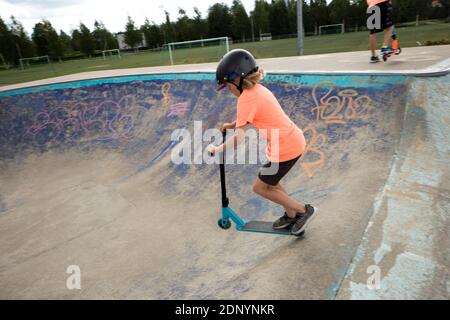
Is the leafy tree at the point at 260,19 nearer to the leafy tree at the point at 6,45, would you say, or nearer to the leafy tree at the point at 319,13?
the leafy tree at the point at 319,13

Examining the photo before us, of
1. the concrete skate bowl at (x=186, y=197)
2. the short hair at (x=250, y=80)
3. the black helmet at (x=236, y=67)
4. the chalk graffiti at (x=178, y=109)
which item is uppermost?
the black helmet at (x=236, y=67)

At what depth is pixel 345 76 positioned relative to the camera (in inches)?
202

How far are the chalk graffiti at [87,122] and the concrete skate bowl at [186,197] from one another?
0.18 feet

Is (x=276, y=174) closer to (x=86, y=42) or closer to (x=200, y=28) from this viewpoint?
(x=86, y=42)

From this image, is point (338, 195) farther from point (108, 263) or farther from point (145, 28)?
point (145, 28)

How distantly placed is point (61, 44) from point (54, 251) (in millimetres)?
59883

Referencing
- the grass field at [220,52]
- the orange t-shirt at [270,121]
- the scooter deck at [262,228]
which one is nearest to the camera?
the orange t-shirt at [270,121]

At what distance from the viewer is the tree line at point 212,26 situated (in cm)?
4709

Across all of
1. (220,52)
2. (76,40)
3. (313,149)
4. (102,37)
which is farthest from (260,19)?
(313,149)

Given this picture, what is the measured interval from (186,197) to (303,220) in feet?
9.44

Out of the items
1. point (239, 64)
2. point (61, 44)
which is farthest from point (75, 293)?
point (61, 44)

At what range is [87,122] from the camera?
863 cm

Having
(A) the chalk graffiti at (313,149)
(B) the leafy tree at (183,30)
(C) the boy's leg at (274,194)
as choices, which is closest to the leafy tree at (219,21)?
(B) the leafy tree at (183,30)

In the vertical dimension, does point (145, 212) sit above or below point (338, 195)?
below
